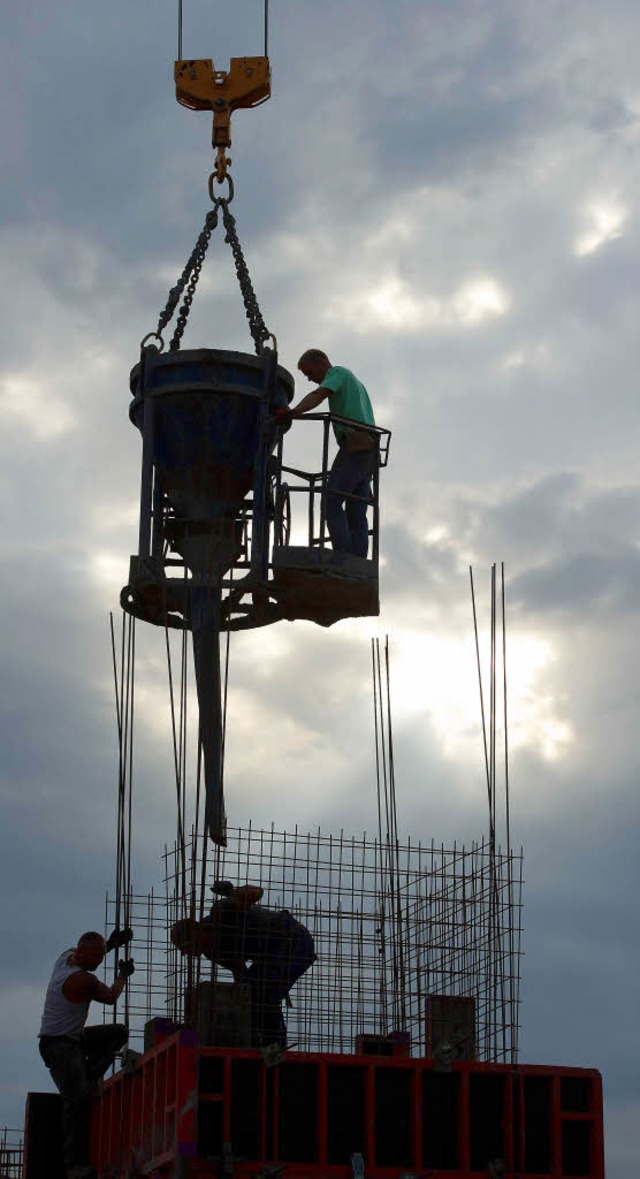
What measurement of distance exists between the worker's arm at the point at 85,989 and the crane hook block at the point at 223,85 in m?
9.78

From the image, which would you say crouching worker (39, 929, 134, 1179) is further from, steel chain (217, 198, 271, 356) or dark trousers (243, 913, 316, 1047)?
steel chain (217, 198, 271, 356)

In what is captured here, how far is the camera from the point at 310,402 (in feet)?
66.0

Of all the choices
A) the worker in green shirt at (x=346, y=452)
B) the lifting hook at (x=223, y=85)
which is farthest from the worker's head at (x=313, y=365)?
the lifting hook at (x=223, y=85)

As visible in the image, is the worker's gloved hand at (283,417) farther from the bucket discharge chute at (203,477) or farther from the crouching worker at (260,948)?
the crouching worker at (260,948)

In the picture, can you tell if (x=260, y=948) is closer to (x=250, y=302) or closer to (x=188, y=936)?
(x=188, y=936)

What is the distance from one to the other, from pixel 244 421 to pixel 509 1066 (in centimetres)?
706

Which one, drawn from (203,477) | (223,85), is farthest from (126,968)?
(223,85)

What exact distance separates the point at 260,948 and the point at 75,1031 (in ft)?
5.97

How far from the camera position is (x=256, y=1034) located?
18297 mm

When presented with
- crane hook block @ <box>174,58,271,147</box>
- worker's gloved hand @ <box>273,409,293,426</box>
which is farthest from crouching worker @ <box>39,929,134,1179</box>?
crane hook block @ <box>174,58,271,147</box>

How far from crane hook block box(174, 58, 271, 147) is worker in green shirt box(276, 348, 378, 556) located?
4.01 meters

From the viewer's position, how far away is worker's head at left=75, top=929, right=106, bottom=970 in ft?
59.8

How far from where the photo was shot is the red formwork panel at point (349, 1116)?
54.7 ft

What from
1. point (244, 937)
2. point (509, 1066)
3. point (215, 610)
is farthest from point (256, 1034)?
point (215, 610)
